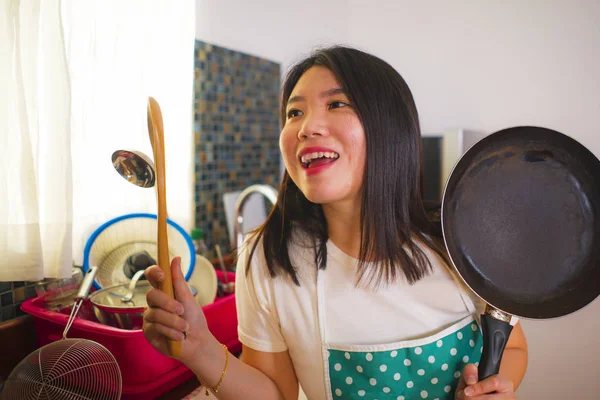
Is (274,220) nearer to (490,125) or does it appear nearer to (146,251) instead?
(146,251)

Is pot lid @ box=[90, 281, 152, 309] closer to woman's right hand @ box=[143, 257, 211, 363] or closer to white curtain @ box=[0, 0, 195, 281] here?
white curtain @ box=[0, 0, 195, 281]

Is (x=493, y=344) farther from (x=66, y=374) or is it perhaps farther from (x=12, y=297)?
(x=12, y=297)

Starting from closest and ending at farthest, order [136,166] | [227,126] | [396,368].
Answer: [136,166] → [396,368] → [227,126]

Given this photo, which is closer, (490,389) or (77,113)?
(490,389)

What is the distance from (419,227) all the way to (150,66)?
86cm

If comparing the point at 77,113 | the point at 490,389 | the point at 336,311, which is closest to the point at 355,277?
the point at 336,311

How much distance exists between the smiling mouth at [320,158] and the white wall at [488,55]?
888mm

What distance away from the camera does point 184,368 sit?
3.07 ft

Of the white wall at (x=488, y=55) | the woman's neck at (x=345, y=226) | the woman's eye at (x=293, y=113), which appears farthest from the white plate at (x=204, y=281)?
the white wall at (x=488, y=55)

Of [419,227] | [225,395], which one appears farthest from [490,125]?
[225,395]

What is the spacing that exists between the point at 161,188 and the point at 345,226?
0.42 metres

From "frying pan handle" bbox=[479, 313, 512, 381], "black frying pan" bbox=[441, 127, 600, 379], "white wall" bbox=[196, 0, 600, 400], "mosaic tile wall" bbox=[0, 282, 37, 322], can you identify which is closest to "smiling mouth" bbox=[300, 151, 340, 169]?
"black frying pan" bbox=[441, 127, 600, 379]

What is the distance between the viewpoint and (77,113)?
1039 mm

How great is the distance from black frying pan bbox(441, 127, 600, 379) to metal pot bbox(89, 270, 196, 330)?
66 cm
